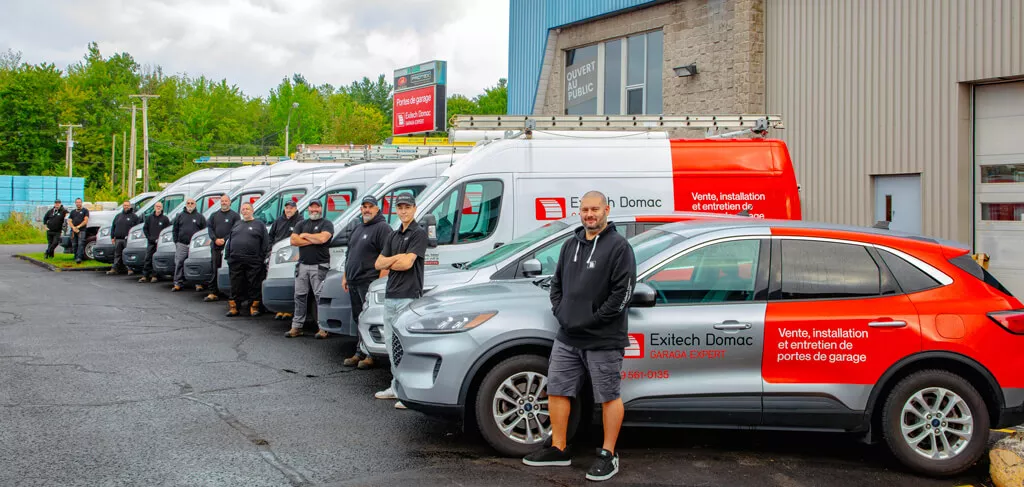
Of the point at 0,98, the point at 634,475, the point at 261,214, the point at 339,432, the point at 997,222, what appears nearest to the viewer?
the point at 634,475

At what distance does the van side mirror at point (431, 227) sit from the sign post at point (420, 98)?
1149 inches

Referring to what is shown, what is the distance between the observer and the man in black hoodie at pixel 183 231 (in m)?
16.4

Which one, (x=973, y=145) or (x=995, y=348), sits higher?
(x=973, y=145)

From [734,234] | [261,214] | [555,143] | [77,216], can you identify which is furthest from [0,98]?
[734,234]

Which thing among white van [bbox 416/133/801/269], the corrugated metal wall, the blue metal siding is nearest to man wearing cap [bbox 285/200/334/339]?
white van [bbox 416/133/801/269]

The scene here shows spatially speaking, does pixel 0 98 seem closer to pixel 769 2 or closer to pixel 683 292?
pixel 769 2

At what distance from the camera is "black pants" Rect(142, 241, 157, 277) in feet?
61.6

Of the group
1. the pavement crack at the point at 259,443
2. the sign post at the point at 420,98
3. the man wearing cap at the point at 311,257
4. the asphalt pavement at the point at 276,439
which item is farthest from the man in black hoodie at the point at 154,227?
the sign post at the point at 420,98

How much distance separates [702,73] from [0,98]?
233ft

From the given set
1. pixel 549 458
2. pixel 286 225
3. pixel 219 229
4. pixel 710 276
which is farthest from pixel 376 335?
pixel 219 229

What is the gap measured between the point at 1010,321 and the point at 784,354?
1.40m

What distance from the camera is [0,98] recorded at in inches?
2894

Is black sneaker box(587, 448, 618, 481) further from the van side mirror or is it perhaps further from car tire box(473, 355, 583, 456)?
the van side mirror

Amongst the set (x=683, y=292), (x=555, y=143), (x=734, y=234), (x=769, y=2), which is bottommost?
(x=683, y=292)
